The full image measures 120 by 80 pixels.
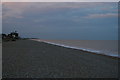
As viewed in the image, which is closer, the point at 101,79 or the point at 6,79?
the point at 6,79

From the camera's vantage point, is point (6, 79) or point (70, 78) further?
point (70, 78)

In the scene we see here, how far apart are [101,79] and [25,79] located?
11.4 ft

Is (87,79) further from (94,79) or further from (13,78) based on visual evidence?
(13,78)

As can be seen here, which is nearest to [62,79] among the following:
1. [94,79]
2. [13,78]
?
[94,79]

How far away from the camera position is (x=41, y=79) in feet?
23.3

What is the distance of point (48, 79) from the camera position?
7102 millimetres

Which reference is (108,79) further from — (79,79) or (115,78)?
(79,79)

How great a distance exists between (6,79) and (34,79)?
1197 mm

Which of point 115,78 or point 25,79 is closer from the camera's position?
point 25,79

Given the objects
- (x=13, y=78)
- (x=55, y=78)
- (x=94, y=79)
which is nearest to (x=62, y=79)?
(x=55, y=78)

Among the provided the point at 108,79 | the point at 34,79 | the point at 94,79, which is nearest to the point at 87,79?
the point at 94,79

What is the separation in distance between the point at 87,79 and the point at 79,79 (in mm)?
373

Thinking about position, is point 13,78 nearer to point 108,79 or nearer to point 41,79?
point 41,79

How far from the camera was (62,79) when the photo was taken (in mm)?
7203
